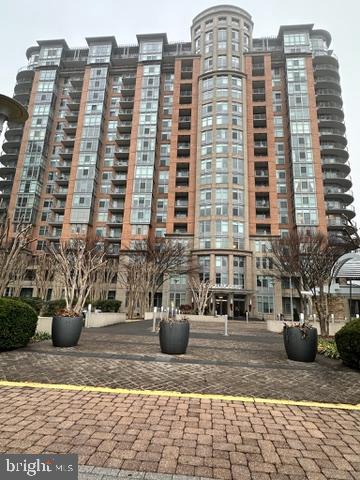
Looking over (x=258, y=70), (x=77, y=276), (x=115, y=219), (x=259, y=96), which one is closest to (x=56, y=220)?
(x=115, y=219)

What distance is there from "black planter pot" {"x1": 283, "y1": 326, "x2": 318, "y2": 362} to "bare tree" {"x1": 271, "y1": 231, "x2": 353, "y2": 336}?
933 centimetres

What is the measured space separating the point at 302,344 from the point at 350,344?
48.7 inches

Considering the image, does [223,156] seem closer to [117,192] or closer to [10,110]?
[117,192]

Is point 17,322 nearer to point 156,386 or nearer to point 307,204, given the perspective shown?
point 156,386

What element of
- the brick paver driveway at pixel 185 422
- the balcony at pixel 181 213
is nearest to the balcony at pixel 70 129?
the balcony at pixel 181 213

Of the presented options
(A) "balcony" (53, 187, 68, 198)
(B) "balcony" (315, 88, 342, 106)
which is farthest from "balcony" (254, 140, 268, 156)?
(A) "balcony" (53, 187, 68, 198)

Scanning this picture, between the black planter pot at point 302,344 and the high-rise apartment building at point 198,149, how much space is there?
4099 centimetres

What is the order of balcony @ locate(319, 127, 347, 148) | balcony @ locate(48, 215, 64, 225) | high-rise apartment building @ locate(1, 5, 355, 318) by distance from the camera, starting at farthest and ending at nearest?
balcony @ locate(319, 127, 347, 148), balcony @ locate(48, 215, 64, 225), high-rise apartment building @ locate(1, 5, 355, 318)

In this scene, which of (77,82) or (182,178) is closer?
(182,178)

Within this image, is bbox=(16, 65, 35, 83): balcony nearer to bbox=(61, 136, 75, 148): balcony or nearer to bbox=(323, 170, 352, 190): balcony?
bbox=(61, 136, 75, 148): balcony

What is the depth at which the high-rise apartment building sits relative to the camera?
53625 millimetres

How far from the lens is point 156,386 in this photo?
578cm

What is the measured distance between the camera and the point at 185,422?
13.5 feet

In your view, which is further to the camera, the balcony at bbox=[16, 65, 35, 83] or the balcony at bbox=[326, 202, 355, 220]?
the balcony at bbox=[16, 65, 35, 83]
